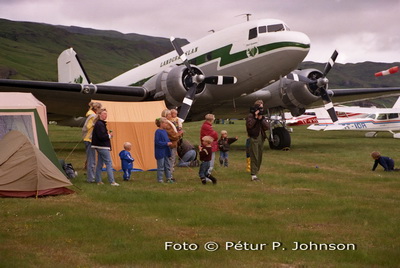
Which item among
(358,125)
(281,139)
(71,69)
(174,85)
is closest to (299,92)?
(281,139)

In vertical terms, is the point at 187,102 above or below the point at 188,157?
above

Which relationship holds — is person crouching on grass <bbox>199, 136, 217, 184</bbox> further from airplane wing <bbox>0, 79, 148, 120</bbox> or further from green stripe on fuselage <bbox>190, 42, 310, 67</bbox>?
airplane wing <bbox>0, 79, 148, 120</bbox>

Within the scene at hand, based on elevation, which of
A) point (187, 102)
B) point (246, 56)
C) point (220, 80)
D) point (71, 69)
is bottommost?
point (187, 102)

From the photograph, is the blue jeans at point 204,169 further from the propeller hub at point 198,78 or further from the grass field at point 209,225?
the propeller hub at point 198,78

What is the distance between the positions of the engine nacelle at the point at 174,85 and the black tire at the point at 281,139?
18.8 feet

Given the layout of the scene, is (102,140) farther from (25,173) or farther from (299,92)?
(299,92)

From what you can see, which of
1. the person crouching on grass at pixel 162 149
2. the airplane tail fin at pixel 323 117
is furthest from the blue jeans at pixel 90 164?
the airplane tail fin at pixel 323 117

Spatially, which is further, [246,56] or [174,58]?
[174,58]

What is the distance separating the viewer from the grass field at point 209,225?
6855 millimetres

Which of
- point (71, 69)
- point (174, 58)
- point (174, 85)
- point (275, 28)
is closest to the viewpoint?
point (174, 85)

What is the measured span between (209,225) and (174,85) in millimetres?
12698

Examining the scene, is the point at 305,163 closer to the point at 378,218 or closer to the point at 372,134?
the point at 378,218

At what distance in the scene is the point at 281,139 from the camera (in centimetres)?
2528

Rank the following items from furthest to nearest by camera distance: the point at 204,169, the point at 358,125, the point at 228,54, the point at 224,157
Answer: the point at 358,125 → the point at 228,54 → the point at 224,157 → the point at 204,169
